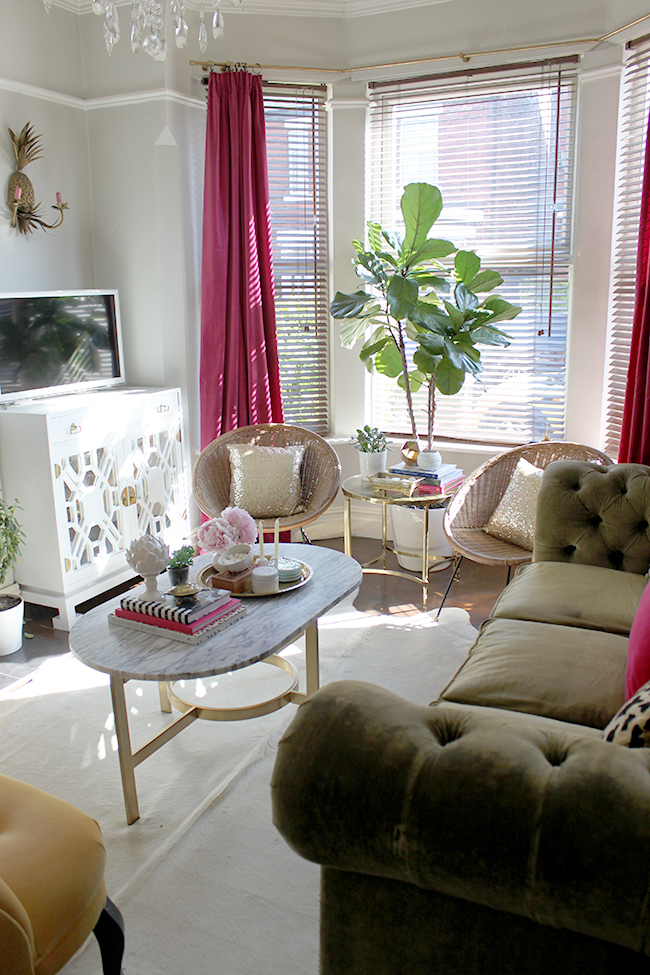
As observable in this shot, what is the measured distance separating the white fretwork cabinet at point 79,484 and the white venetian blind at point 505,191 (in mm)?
1744

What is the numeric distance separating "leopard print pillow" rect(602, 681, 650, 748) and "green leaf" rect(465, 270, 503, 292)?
266cm

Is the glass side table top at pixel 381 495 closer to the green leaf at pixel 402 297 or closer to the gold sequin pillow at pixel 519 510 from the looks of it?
the gold sequin pillow at pixel 519 510

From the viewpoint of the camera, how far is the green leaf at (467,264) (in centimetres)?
362

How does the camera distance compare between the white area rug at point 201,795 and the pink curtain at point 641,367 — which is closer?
the white area rug at point 201,795

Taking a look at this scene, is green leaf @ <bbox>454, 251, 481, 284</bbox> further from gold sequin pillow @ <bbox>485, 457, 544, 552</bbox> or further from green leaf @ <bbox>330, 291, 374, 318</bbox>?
gold sequin pillow @ <bbox>485, 457, 544, 552</bbox>

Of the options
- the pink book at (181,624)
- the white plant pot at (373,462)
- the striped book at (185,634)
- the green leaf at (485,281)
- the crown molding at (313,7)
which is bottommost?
the striped book at (185,634)

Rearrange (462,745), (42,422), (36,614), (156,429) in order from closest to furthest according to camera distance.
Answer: (462,745)
(42,422)
(36,614)
(156,429)

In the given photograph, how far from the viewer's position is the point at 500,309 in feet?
11.8

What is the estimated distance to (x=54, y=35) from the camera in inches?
151

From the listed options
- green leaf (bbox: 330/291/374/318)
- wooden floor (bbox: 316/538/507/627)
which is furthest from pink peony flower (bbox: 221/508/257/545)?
green leaf (bbox: 330/291/374/318)

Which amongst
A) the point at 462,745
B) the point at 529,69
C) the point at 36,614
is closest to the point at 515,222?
the point at 529,69

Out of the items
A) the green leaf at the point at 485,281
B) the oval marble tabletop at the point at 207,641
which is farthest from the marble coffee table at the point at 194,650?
the green leaf at the point at 485,281

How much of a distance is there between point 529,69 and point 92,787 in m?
3.71

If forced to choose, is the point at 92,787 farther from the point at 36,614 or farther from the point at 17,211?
the point at 17,211
